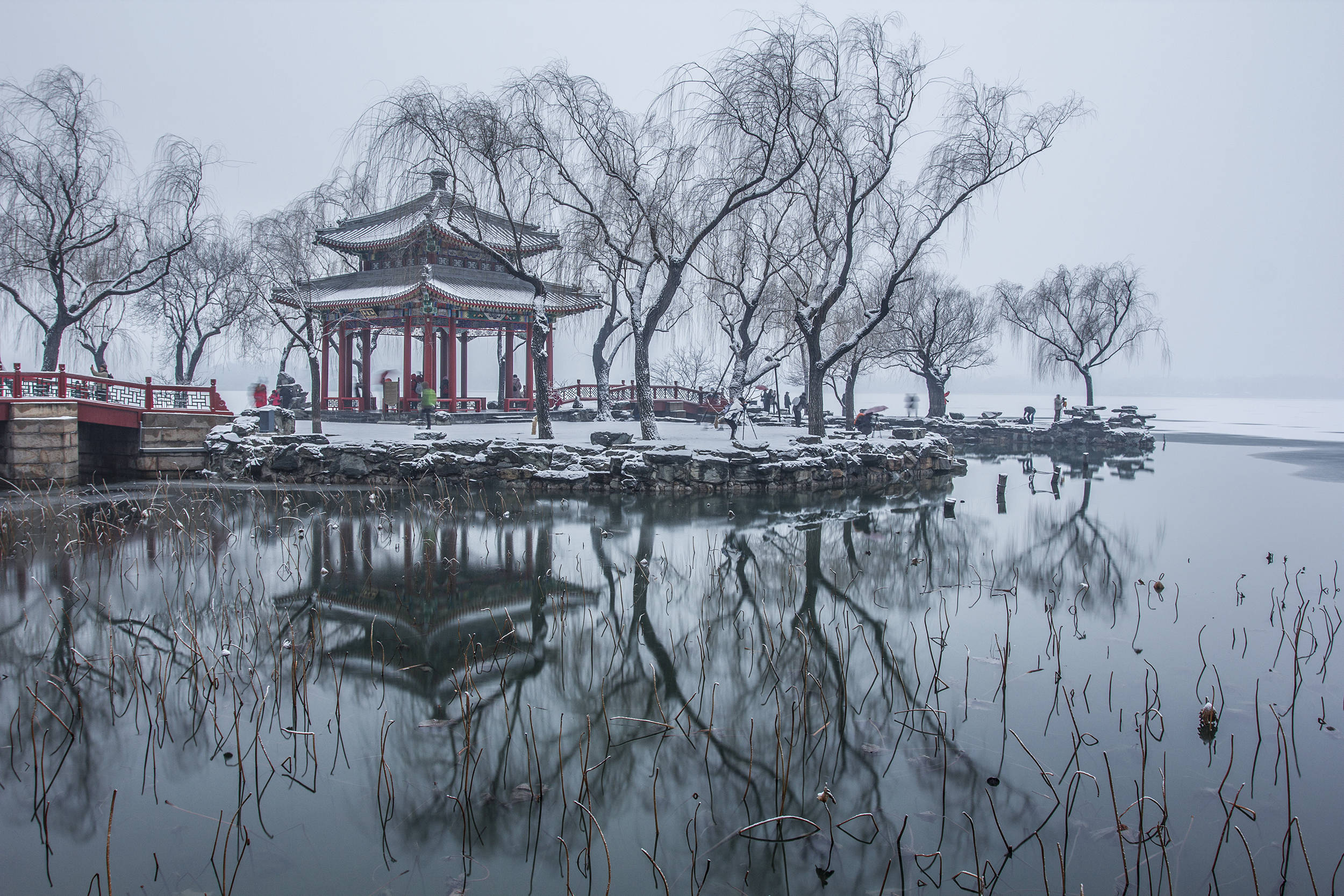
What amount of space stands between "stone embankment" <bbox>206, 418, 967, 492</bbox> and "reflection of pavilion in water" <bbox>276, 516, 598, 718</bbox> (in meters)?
4.35

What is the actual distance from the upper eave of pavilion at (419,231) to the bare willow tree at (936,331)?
12.2 meters

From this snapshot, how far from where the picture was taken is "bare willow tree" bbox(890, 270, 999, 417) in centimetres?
2614

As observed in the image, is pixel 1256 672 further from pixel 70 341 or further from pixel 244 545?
pixel 70 341

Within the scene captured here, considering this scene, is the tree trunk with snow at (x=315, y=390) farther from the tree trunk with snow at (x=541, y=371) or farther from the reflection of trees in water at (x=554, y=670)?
the reflection of trees in water at (x=554, y=670)

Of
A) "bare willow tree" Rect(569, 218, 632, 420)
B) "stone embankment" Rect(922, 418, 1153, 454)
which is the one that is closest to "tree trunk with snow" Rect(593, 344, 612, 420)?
"bare willow tree" Rect(569, 218, 632, 420)

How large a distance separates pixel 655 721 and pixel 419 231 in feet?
57.4

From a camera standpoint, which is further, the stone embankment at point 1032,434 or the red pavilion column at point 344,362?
the stone embankment at point 1032,434

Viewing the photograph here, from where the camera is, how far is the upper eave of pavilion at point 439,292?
1842 centimetres

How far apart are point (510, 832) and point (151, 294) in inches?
1131

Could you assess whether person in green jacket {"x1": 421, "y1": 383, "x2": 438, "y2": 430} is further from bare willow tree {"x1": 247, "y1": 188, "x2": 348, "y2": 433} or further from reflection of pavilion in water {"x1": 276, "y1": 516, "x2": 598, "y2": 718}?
reflection of pavilion in water {"x1": 276, "y1": 516, "x2": 598, "y2": 718}

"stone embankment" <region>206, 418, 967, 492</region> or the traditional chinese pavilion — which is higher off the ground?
the traditional chinese pavilion

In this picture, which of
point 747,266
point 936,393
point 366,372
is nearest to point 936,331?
point 936,393

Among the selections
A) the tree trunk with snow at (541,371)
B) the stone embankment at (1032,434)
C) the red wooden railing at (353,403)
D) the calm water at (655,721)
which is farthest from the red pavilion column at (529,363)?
the stone embankment at (1032,434)

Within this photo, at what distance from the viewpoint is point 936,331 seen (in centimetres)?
2595
